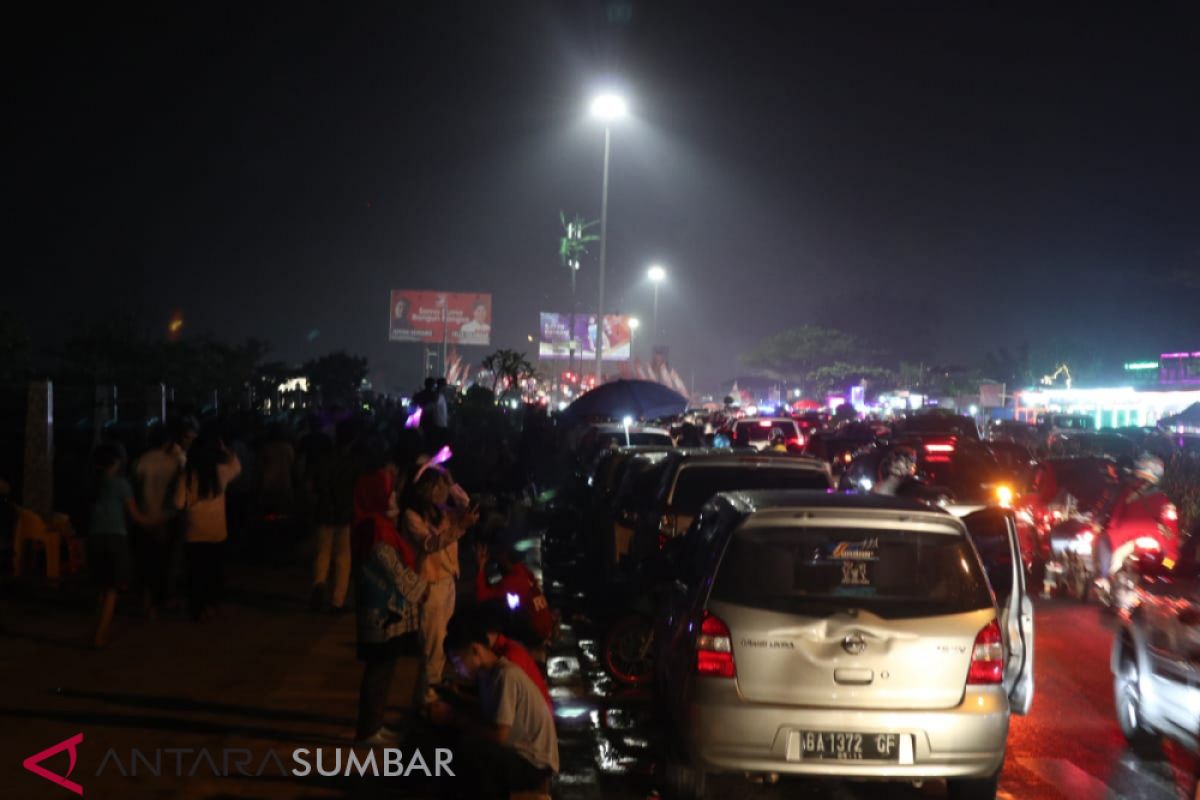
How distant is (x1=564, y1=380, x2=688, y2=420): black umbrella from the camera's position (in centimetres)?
2614

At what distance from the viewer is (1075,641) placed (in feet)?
38.6

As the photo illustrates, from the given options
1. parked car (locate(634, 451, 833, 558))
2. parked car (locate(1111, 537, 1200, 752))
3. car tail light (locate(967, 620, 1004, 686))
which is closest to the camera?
car tail light (locate(967, 620, 1004, 686))

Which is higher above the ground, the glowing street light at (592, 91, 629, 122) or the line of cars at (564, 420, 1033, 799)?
the glowing street light at (592, 91, 629, 122)

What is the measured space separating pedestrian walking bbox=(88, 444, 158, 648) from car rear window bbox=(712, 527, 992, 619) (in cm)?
585

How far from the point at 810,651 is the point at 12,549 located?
11.1 meters

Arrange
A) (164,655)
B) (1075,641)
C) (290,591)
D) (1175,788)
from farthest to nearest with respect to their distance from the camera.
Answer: (290,591)
(1075,641)
(164,655)
(1175,788)

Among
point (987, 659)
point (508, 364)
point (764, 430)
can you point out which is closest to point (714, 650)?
point (987, 659)

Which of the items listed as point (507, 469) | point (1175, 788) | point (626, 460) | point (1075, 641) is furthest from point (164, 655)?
point (507, 469)

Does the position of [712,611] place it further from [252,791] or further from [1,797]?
[1,797]

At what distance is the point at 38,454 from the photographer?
48.0 feet

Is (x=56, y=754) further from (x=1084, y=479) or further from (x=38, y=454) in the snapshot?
(x=1084, y=479)

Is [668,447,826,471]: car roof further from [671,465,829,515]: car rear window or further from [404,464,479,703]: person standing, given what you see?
[404,464,479,703]: person standing

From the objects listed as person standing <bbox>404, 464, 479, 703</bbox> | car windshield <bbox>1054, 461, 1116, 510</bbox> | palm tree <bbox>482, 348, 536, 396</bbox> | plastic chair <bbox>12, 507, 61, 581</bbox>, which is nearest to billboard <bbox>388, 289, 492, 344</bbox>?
palm tree <bbox>482, 348, 536, 396</bbox>

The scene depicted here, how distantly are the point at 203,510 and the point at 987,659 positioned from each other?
720cm
